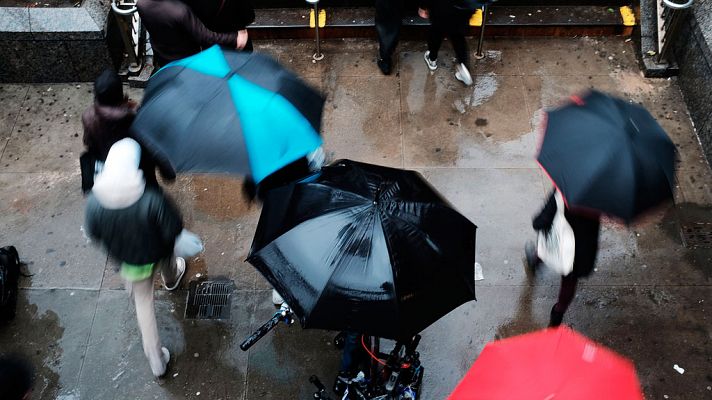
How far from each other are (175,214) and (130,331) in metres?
1.44

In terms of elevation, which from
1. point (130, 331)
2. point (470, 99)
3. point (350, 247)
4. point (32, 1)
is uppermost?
point (350, 247)

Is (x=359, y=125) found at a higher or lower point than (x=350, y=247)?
lower

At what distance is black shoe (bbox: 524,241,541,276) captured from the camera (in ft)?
15.8

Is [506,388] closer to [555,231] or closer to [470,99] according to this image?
[555,231]

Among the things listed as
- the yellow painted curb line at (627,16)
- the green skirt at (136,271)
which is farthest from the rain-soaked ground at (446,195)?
the green skirt at (136,271)

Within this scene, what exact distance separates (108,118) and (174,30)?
49.9 inches

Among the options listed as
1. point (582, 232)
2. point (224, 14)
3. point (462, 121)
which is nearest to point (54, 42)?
point (224, 14)

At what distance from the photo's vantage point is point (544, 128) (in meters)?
4.07

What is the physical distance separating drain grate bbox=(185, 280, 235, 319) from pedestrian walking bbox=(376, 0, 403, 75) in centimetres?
302

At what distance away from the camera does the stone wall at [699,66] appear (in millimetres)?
6059

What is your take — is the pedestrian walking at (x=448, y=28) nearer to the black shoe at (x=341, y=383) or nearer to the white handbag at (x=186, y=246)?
the white handbag at (x=186, y=246)

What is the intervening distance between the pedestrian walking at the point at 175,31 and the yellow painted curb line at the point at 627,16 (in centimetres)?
454

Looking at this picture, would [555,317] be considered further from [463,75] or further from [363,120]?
[463,75]

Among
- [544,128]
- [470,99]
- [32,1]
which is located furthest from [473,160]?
[32,1]
